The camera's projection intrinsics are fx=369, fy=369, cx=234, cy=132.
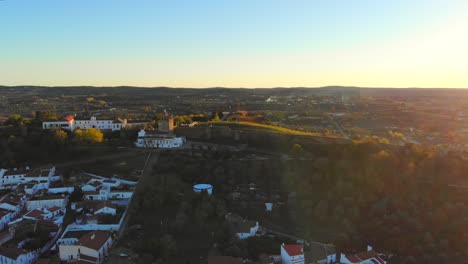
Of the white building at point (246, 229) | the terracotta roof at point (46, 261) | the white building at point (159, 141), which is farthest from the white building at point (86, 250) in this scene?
the white building at point (159, 141)

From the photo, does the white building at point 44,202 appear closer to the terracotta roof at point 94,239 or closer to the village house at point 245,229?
the terracotta roof at point 94,239

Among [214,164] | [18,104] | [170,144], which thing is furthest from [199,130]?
[18,104]

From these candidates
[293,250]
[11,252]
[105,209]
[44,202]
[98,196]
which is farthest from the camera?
[98,196]

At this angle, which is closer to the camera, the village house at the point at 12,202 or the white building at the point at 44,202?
the village house at the point at 12,202

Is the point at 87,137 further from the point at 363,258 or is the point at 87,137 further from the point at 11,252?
the point at 363,258

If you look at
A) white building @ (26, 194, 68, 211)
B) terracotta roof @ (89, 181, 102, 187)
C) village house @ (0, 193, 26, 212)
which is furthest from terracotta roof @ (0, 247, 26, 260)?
terracotta roof @ (89, 181, 102, 187)

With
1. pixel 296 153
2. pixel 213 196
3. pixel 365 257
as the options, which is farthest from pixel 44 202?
pixel 365 257
